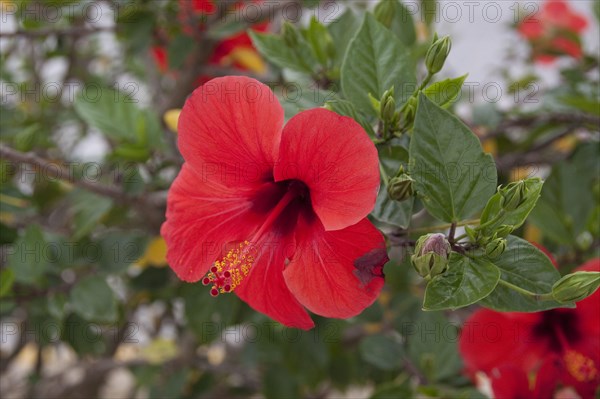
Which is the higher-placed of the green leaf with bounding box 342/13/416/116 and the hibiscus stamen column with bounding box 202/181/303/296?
the green leaf with bounding box 342/13/416/116

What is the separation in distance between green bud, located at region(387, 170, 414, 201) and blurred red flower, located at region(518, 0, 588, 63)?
1087 mm

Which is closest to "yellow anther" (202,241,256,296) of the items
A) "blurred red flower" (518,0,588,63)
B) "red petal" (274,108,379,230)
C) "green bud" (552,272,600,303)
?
"red petal" (274,108,379,230)

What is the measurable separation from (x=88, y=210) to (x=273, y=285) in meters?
0.56

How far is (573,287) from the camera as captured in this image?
60cm

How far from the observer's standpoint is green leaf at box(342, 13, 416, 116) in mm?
736

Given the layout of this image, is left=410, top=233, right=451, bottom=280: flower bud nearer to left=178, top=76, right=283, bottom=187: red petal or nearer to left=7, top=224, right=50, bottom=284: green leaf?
left=178, top=76, right=283, bottom=187: red petal

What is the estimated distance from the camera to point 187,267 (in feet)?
2.32

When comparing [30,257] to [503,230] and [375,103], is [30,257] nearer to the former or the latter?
[375,103]

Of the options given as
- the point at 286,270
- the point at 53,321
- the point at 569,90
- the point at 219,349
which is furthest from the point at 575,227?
the point at 219,349

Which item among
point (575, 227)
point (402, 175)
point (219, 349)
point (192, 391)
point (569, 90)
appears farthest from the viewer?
point (219, 349)

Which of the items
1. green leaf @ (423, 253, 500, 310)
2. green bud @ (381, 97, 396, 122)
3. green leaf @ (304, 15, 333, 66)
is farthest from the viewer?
green leaf @ (304, 15, 333, 66)

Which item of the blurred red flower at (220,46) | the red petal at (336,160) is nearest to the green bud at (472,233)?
the red petal at (336,160)

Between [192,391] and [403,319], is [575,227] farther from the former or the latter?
[192,391]

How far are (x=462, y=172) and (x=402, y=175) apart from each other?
67 mm
